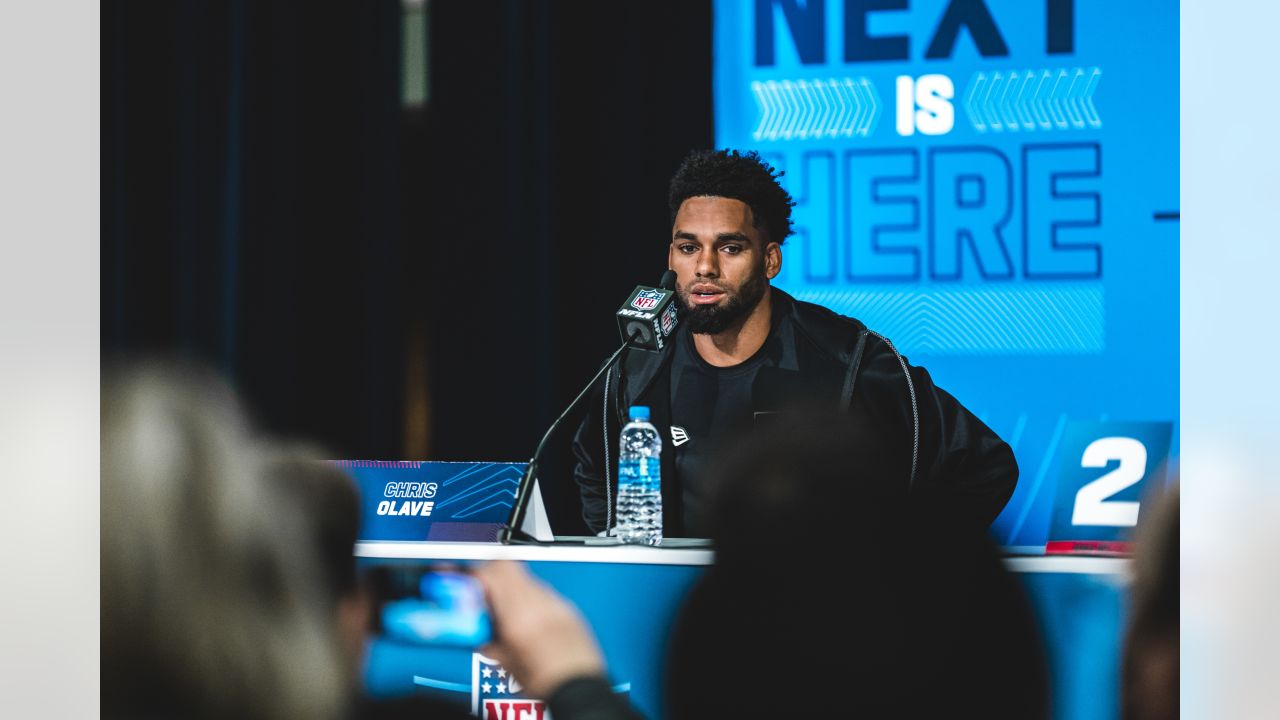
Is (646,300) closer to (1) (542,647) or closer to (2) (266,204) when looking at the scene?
(1) (542,647)

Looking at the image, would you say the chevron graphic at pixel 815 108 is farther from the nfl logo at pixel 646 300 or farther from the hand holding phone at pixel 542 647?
the hand holding phone at pixel 542 647

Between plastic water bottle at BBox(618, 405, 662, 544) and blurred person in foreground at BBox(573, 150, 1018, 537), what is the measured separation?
14 centimetres

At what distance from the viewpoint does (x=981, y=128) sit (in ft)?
10.6

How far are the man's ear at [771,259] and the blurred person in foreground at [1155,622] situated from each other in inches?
55.0

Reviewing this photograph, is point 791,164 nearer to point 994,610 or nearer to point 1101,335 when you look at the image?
point 1101,335

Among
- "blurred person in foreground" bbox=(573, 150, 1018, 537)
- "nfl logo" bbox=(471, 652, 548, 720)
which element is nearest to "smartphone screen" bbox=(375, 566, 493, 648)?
"nfl logo" bbox=(471, 652, 548, 720)

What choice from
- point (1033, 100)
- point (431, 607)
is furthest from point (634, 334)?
point (1033, 100)

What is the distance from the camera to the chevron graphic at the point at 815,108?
3.29m

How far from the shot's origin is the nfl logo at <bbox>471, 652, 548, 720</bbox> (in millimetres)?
1775

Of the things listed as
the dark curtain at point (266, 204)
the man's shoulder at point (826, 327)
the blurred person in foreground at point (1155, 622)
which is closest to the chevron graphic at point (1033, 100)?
the man's shoulder at point (826, 327)

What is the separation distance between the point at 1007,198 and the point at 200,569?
236 cm

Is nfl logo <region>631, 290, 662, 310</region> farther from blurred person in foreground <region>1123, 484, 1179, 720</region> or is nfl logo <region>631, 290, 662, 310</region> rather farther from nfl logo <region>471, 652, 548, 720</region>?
blurred person in foreground <region>1123, 484, 1179, 720</region>

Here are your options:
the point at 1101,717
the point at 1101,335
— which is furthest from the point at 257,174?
the point at 1101,717

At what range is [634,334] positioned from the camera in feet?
6.44
